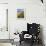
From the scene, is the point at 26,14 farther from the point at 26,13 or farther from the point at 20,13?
the point at 20,13

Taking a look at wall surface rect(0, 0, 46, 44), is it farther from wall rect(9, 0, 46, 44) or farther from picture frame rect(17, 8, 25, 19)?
picture frame rect(17, 8, 25, 19)

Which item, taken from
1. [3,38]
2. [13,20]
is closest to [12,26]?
[13,20]

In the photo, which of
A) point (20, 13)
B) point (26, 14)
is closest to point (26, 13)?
point (26, 14)

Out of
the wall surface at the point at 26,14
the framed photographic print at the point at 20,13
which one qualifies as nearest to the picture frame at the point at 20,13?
the framed photographic print at the point at 20,13

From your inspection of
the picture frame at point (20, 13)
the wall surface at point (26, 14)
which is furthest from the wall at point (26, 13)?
the picture frame at point (20, 13)

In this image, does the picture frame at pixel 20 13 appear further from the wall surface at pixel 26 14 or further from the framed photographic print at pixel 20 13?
the wall surface at pixel 26 14

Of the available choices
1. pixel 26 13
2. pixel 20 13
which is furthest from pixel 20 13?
pixel 26 13

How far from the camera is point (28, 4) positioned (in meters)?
4.72

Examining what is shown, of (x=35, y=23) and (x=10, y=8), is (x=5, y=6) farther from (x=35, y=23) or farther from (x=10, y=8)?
(x=35, y=23)

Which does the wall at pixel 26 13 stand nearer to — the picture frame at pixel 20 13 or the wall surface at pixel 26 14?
the wall surface at pixel 26 14

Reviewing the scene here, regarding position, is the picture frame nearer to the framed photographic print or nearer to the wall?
the framed photographic print

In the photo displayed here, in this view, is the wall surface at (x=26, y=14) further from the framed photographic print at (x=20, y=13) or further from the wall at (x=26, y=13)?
the framed photographic print at (x=20, y=13)

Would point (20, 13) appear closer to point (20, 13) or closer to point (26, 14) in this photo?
point (20, 13)

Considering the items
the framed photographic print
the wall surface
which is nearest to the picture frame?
the framed photographic print
